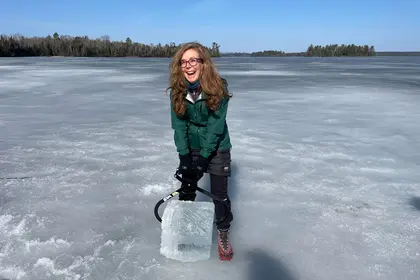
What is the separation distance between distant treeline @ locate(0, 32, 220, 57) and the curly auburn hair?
41.2 metres

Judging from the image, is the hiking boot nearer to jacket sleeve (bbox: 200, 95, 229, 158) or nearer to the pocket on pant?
the pocket on pant

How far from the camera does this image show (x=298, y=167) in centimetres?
359

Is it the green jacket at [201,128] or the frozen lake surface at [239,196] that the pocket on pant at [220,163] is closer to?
the green jacket at [201,128]

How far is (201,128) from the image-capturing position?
2104mm

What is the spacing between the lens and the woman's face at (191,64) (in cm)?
204

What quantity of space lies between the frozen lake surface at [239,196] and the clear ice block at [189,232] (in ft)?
0.21

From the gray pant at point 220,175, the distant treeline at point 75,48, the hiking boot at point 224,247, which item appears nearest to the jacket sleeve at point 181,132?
the gray pant at point 220,175

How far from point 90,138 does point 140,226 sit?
251 centimetres

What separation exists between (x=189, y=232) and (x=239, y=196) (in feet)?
3.20

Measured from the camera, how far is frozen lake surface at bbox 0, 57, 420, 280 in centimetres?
206

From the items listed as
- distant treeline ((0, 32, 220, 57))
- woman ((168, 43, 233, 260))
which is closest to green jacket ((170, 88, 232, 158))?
woman ((168, 43, 233, 260))

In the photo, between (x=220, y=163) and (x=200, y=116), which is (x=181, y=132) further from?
(x=220, y=163)

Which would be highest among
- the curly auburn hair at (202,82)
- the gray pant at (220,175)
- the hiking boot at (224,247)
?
the curly auburn hair at (202,82)

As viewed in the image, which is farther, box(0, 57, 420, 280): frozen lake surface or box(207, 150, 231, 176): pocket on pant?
box(207, 150, 231, 176): pocket on pant
